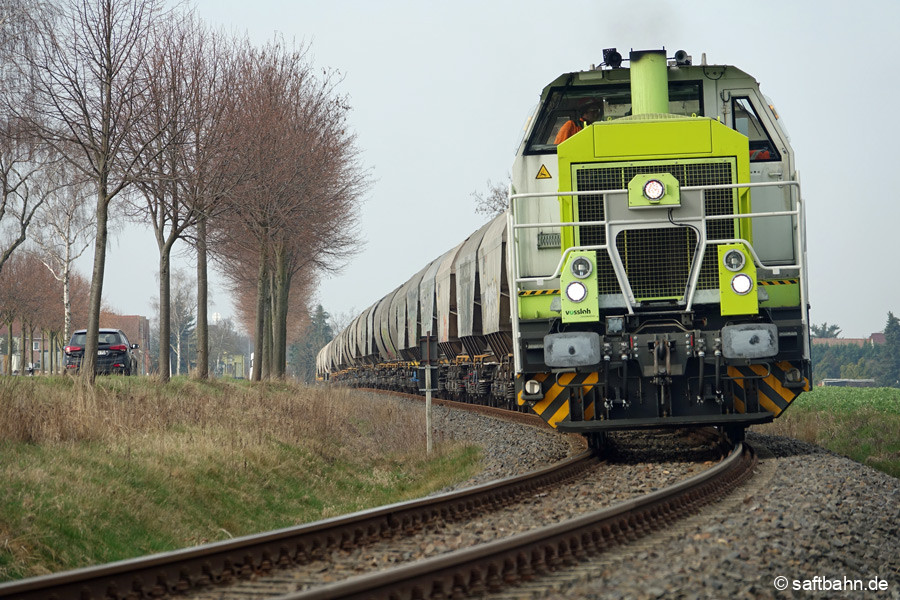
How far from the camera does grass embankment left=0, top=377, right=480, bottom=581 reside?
7145 mm

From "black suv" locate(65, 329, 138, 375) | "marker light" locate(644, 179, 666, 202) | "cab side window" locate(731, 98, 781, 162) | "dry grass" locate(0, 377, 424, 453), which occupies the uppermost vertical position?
"cab side window" locate(731, 98, 781, 162)

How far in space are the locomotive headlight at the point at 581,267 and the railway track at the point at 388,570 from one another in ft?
7.52

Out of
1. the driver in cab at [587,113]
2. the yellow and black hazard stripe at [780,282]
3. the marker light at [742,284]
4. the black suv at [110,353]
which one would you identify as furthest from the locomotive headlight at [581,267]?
the black suv at [110,353]

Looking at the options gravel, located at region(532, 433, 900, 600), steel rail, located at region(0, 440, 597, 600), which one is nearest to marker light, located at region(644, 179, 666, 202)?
gravel, located at region(532, 433, 900, 600)

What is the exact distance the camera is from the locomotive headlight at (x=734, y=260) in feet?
27.4

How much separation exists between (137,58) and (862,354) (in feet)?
362

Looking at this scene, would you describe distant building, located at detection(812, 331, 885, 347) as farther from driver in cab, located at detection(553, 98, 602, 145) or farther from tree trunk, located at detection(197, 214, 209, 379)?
driver in cab, located at detection(553, 98, 602, 145)

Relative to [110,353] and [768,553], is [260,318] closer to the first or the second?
[110,353]

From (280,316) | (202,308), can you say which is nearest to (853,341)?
(280,316)

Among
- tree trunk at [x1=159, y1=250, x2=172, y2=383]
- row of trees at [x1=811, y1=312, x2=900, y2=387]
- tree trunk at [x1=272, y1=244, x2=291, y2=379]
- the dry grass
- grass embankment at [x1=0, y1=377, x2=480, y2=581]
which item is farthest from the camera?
row of trees at [x1=811, y1=312, x2=900, y2=387]

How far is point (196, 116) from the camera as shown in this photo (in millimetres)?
16906

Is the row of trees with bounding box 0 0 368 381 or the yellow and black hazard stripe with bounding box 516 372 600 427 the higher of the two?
the row of trees with bounding box 0 0 368 381

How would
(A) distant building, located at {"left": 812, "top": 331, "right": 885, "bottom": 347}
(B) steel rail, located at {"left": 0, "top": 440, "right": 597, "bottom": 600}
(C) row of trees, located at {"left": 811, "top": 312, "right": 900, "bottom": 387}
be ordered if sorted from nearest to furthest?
(B) steel rail, located at {"left": 0, "top": 440, "right": 597, "bottom": 600} → (C) row of trees, located at {"left": 811, "top": 312, "right": 900, "bottom": 387} → (A) distant building, located at {"left": 812, "top": 331, "right": 885, "bottom": 347}

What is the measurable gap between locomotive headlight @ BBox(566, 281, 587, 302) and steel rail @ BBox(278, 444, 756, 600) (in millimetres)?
2178
